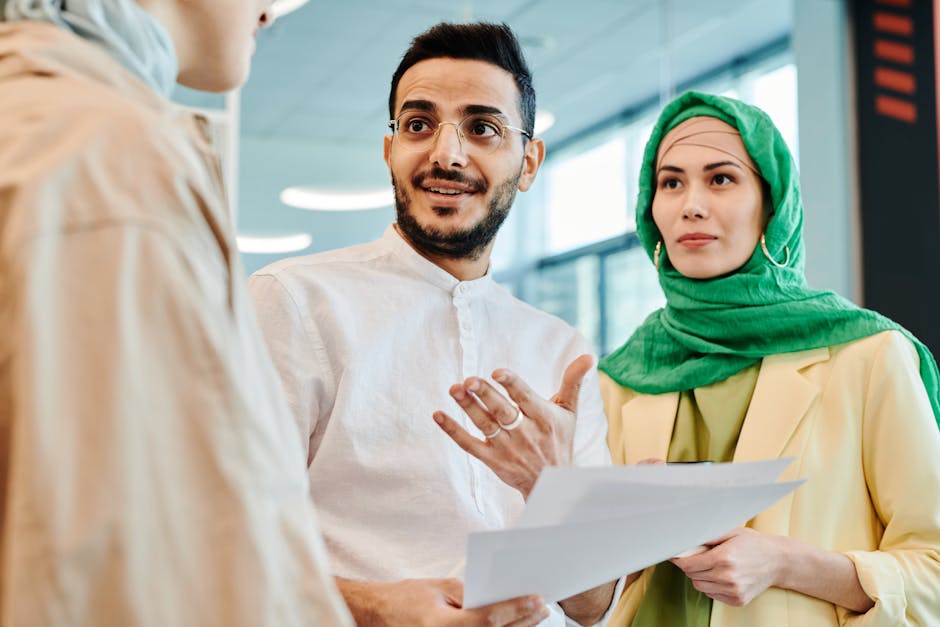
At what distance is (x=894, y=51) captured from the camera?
177 inches

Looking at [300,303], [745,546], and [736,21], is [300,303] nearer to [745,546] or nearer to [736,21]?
[745,546]

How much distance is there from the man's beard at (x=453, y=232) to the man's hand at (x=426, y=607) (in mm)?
570

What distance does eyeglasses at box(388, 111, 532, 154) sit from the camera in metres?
1.69

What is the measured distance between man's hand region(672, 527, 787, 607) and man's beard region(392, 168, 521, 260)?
604mm

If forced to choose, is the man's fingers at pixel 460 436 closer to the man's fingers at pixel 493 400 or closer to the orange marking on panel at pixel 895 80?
→ the man's fingers at pixel 493 400

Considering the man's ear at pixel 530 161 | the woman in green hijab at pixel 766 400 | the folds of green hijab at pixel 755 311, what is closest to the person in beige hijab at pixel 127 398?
the woman in green hijab at pixel 766 400

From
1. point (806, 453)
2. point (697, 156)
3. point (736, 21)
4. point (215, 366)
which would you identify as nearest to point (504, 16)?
point (736, 21)

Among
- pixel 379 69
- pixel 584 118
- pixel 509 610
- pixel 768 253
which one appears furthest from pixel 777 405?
pixel 584 118

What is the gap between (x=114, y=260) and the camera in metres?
0.66

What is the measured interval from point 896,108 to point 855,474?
10.5 ft

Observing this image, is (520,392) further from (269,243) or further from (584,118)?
(584,118)

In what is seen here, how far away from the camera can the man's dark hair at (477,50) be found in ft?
5.74

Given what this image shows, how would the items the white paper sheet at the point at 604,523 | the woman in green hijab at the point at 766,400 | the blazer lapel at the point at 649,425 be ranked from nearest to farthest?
1. the white paper sheet at the point at 604,523
2. the woman in green hijab at the point at 766,400
3. the blazer lapel at the point at 649,425

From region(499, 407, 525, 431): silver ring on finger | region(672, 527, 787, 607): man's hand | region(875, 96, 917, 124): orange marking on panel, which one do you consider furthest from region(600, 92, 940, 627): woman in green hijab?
region(875, 96, 917, 124): orange marking on panel
